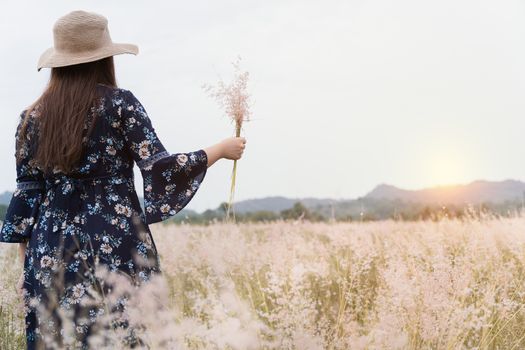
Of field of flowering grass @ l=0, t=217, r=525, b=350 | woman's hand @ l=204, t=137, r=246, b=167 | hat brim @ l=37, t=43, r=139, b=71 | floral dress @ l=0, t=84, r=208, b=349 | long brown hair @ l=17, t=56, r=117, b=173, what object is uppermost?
hat brim @ l=37, t=43, r=139, b=71

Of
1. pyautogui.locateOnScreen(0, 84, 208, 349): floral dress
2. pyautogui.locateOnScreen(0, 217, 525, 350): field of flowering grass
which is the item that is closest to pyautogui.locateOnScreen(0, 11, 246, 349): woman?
pyautogui.locateOnScreen(0, 84, 208, 349): floral dress

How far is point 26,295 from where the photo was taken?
9.28ft

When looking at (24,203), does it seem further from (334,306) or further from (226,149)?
(334,306)

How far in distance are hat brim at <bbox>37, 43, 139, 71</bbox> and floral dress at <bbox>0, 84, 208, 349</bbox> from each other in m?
0.13

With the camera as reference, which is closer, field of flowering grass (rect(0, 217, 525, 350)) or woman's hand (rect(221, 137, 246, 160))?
field of flowering grass (rect(0, 217, 525, 350))

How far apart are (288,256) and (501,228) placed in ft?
6.91

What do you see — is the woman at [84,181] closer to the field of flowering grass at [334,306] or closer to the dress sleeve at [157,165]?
the dress sleeve at [157,165]

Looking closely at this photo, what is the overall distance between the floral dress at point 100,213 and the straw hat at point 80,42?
0.16m

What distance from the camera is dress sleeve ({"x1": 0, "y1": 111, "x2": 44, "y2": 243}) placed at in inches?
114

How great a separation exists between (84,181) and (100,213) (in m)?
0.16

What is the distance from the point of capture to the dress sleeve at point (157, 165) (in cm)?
273

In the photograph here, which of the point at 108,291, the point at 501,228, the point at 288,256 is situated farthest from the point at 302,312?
the point at 501,228

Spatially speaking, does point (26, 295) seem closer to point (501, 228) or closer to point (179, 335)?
point (179, 335)

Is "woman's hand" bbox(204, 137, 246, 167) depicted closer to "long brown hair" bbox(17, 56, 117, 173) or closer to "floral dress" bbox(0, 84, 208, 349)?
"floral dress" bbox(0, 84, 208, 349)
